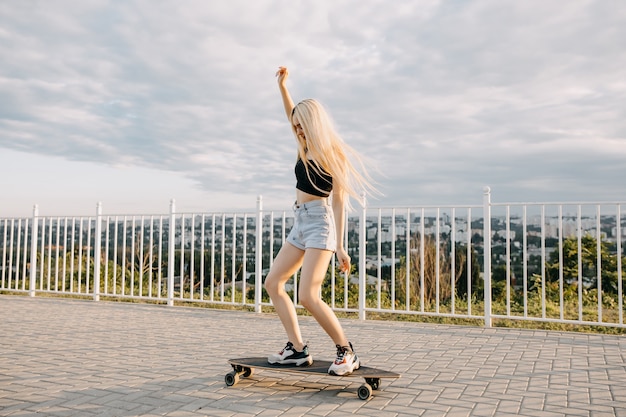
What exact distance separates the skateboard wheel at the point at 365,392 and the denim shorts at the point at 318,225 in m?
0.86

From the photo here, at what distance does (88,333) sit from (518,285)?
19.5 feet

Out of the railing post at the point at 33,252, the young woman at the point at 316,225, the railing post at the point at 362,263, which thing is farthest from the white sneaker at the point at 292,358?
the railing post at the point at 33,252

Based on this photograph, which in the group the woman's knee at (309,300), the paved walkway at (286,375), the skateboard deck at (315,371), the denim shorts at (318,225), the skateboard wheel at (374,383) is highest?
the denim shorts at (318,225)

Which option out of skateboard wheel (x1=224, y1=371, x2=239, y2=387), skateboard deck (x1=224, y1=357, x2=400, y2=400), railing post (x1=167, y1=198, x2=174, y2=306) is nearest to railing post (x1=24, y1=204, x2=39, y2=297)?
railing post (x1=167, y1=198, x2=174, y2=306)

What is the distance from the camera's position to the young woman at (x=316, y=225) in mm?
3654

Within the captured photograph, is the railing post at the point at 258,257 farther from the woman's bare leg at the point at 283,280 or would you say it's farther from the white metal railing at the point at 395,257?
the woman's bare leg at the point at 283,280

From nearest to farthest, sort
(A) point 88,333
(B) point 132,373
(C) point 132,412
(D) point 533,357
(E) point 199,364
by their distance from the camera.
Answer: (C) point 132,412 < (B) point 132,373 < (E) point 199,364 < (D) point 533,357 < (A) point 88,333

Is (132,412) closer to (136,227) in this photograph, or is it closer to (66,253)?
(136,227)

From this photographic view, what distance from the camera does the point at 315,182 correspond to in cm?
372

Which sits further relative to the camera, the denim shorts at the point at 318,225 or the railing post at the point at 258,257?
the railing post at the point at 258,257

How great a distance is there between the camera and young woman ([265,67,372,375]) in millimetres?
3654

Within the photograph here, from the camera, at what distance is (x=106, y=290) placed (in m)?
10.1

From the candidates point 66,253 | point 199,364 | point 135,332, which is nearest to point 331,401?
point 199,364

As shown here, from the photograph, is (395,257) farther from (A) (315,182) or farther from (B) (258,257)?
(A) (315,182)
